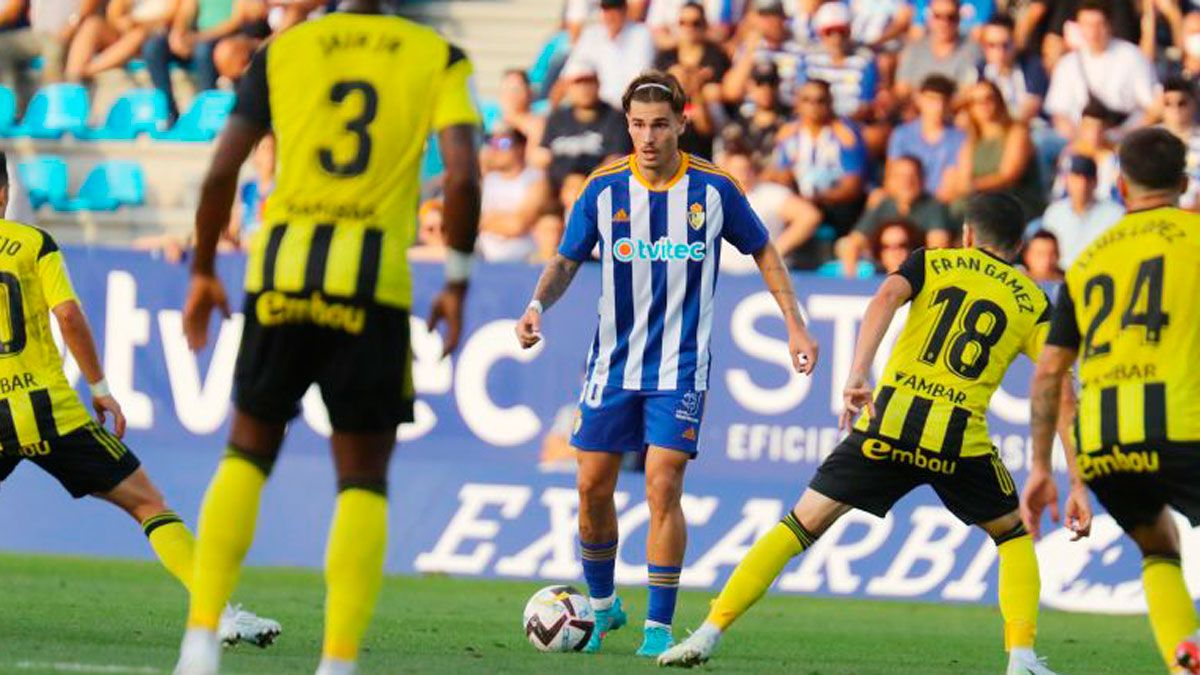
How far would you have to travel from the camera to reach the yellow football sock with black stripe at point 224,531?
6641 mm

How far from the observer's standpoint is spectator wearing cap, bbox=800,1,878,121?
56.4ft

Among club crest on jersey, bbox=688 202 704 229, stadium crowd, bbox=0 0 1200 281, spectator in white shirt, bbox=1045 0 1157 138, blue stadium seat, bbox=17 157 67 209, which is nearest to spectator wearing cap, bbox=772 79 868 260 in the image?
stadium crowd, bbox=0 0 1200 281

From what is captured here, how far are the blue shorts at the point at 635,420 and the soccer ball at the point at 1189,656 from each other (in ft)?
9.01

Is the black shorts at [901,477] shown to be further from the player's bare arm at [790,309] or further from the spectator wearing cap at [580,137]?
the spectator wearing cap at [580,137]

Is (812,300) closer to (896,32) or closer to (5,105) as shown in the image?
(896,32)

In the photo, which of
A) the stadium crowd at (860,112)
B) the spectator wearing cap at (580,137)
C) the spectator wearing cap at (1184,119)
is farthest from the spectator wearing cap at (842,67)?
the spectator wearing cap at (1184,119)

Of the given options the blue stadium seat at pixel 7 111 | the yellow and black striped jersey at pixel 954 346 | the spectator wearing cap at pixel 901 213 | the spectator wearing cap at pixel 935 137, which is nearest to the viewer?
the yellow and black striped jersey at pixel 954 346

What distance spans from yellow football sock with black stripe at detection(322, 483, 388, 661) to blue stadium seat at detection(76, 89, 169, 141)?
44.9 ft

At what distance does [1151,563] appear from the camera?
24.2ft

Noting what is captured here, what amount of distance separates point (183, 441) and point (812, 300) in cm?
413

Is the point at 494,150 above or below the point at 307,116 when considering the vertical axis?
below

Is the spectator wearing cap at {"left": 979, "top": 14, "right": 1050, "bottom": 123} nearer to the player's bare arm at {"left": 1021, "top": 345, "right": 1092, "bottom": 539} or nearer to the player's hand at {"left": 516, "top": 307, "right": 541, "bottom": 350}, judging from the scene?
the player's hand at {"left": 516, "top": 307, "right": 541, "bottom": 350}

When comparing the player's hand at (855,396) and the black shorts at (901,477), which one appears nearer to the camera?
the player's hand at (855,396)

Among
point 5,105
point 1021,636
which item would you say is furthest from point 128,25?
point 1021,636
